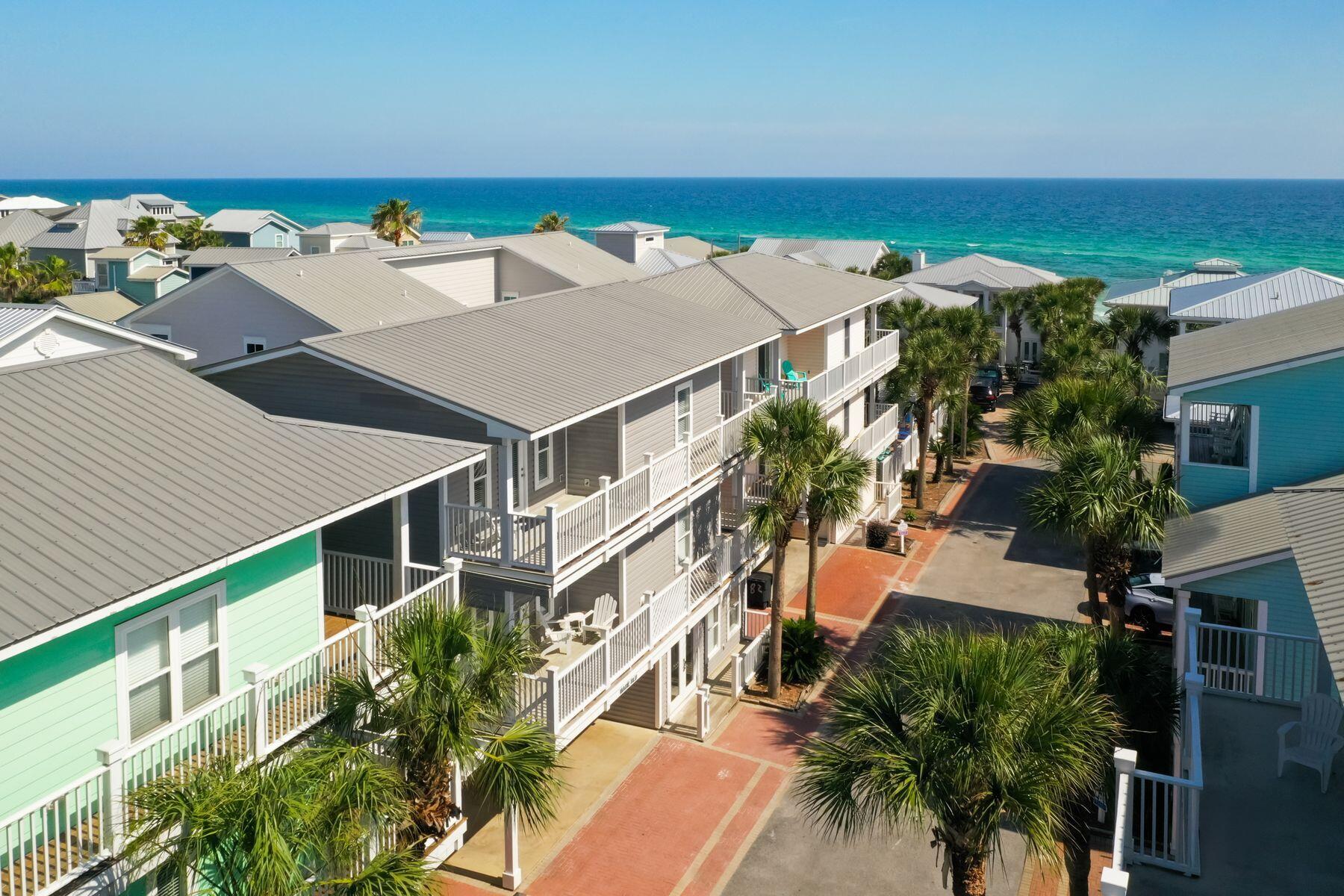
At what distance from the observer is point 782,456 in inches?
937

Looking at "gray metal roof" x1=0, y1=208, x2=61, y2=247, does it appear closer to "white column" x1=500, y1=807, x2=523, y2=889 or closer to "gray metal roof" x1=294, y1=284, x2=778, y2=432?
"gray metal roof" x1=294, y1=284, x2=778, y2=432

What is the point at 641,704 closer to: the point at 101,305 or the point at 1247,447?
the point at 1247,447

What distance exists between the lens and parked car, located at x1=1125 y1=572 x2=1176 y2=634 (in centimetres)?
2858

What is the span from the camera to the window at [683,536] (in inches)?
971

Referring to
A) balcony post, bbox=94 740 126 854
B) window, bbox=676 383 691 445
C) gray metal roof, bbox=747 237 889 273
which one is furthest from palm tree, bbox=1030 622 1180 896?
gray metal roof, bbox=747 237 889 273

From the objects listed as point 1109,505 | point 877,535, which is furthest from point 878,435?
point 1109,505

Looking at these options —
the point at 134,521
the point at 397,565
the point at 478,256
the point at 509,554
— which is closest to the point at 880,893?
the point at 509,554

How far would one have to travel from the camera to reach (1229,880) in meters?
12.4

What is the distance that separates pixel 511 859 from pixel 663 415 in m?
9.73

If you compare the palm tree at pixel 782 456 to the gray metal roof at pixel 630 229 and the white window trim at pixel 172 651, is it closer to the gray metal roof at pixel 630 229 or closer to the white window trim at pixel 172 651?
the white window trim at pixel 172 651

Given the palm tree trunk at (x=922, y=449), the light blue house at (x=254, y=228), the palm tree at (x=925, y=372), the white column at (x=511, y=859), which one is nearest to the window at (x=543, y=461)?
the white column at (x=511, y=859)

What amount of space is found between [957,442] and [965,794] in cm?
3743

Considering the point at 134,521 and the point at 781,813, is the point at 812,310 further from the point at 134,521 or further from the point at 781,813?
the point at 134,521

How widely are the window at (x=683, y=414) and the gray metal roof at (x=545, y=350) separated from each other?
96 centimetres
